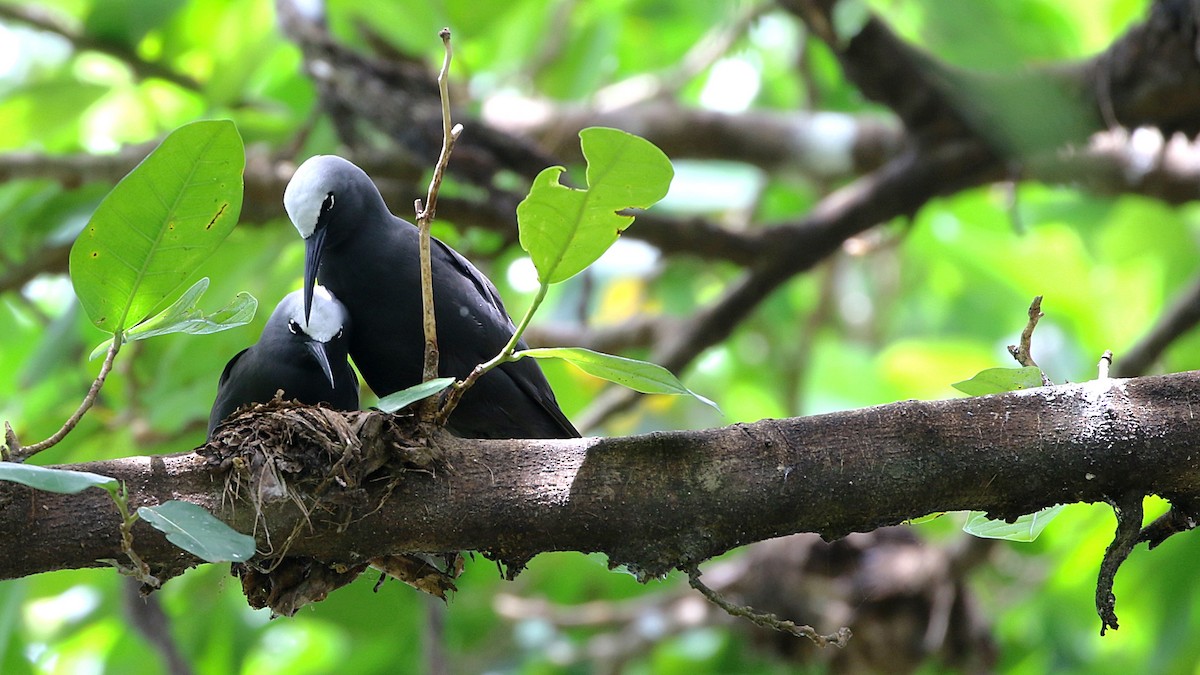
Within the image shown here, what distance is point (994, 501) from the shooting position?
2.06 m

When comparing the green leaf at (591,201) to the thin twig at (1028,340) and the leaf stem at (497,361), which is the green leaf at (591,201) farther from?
the thin twig at (1028,340)

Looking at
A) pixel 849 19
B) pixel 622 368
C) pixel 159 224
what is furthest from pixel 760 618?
pixel 849 19

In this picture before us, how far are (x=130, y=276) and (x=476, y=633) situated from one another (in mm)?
3907

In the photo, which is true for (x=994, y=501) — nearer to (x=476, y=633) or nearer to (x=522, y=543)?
(x=522, y=543)

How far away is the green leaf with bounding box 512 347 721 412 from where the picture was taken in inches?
77.3

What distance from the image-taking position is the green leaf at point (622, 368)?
1963mm

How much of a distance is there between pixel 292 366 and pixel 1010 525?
5.69 feet

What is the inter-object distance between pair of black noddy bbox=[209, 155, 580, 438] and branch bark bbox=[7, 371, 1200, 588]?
88 cm

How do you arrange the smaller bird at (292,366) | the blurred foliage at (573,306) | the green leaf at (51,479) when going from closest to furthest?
the green leaf at (51,479), the smaller bird at (292,366), the blurred foliage at (573,306)

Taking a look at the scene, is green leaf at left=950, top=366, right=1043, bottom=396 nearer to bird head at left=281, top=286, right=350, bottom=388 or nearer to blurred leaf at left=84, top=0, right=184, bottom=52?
bird head at left=281, top=286, right=350, bottom=388

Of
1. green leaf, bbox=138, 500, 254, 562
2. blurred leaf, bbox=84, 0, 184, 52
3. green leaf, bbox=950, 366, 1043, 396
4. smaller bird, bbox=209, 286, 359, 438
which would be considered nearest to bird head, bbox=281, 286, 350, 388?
smaller bird, bbox=209, 286, 359, 438

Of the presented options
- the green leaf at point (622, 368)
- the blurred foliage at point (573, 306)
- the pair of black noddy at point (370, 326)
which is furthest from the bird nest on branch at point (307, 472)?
the blurred foliage at point (573, 306)

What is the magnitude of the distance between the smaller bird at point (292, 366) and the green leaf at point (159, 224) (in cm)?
86

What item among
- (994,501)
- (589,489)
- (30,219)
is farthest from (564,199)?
(30,219)
